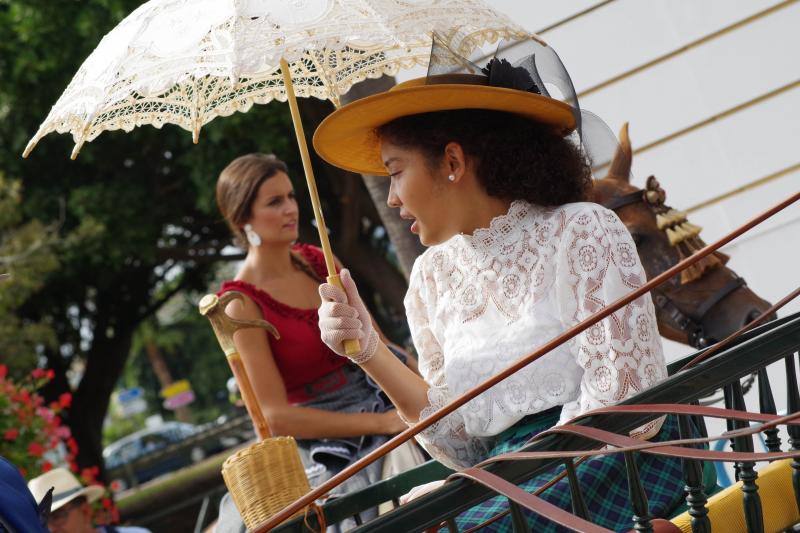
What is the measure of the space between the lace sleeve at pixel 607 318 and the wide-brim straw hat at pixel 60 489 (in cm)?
412

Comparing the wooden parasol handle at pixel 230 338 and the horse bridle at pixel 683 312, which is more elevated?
the wooden parasol handle at pixel 230 338

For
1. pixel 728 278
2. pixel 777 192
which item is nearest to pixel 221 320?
pixel 728 278

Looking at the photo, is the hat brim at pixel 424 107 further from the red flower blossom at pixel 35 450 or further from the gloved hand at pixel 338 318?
the red flower blossom at pixel 35 450

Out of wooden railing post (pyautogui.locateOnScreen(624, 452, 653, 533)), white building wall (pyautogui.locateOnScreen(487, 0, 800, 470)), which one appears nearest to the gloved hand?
wooden railing post (pyautogui.locateOnScreen(624, 452, 653, 533))

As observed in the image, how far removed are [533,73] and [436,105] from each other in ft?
1.09

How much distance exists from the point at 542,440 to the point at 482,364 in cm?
71

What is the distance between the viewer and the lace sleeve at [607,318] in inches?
94.2

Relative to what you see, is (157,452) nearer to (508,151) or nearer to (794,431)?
(508,151)

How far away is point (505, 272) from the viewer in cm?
272


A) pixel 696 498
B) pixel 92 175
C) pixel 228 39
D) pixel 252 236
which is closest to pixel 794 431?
pixel 696 498

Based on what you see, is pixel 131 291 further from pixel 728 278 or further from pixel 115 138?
pixel 728 278

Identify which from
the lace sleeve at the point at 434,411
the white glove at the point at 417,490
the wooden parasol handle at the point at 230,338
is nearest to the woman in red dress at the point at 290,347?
the wooden parasol handle at the point at 230,338

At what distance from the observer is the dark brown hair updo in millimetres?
4414

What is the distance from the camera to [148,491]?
2281cm
